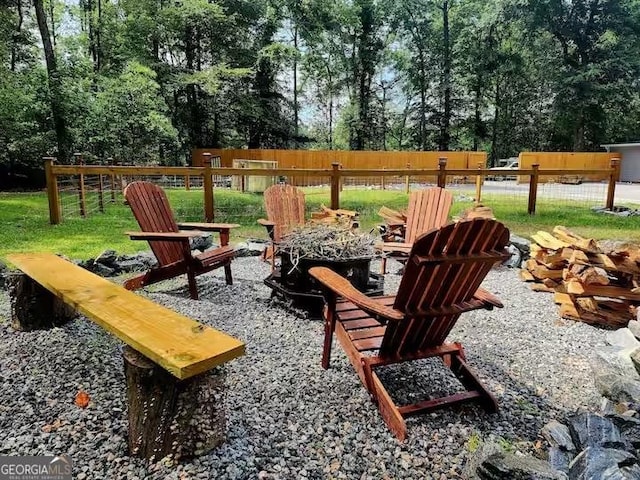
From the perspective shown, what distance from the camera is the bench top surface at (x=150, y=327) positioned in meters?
1.35

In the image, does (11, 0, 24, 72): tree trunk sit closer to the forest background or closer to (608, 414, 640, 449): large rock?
the forest background

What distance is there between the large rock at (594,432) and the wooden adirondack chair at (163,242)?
2.56 meters

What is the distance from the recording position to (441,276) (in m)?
1.81

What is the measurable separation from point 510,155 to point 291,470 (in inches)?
1032

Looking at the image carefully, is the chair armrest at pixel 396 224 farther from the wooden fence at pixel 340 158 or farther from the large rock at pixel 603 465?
the wooden fence at pixel 340 158

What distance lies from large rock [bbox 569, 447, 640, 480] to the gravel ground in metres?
0.27

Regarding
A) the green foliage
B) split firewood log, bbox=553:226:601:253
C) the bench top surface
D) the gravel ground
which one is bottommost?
the gravel ground

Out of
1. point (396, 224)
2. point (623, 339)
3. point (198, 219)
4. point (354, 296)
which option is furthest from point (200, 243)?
point (623, 339)

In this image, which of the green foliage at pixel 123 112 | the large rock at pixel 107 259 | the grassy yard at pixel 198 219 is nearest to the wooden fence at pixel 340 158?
the green foliage at pixel 123 112

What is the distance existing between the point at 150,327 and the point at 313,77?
23.2m

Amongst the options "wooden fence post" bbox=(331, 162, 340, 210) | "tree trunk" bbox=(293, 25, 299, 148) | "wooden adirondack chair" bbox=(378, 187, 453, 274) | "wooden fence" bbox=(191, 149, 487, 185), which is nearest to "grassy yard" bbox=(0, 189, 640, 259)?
"wooden fence post" bbox=(331, 162, 340, 210)

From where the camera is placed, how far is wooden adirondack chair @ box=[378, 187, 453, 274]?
377cm

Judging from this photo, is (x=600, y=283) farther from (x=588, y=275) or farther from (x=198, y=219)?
(x=198, y=219)

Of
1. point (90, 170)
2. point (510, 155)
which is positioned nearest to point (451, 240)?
point (90, 170)
